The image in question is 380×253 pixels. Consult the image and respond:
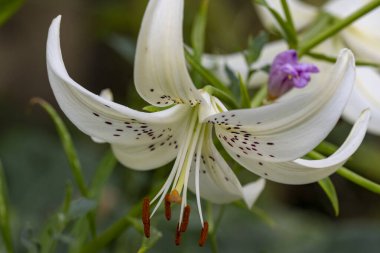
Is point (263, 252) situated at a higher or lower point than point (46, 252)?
lower

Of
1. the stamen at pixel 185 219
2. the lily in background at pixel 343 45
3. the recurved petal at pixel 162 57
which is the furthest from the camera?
the lily in background at pixel 343 45

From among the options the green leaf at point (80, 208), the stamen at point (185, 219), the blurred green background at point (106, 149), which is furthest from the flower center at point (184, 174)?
the blurred green background at point (106, 149)

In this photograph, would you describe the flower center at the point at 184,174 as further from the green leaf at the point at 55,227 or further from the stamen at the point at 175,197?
the green leaf at the point at 55,227

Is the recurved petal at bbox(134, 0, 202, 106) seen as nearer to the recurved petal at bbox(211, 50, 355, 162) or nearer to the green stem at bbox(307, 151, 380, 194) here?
the recurved petal at bbox(211, 50, 355, 162)

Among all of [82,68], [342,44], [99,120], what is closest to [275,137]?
[99,120]

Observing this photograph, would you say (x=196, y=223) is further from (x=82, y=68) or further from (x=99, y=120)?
(x=82, y=68)

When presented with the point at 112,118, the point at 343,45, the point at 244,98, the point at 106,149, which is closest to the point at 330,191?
the point at 244,98

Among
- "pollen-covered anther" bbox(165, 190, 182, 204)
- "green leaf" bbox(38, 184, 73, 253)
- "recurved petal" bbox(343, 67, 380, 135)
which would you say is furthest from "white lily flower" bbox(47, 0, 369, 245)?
"recurved petal" bbox(343, 67, 380, 135)
